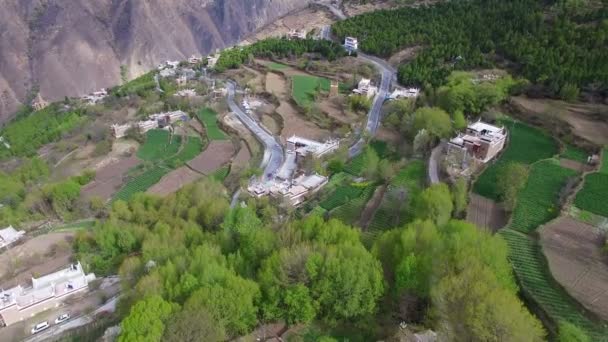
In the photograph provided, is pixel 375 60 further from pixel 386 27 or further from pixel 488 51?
pixel 488 51

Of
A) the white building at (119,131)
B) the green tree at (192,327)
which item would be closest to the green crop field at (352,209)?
the green tree at (192,327)

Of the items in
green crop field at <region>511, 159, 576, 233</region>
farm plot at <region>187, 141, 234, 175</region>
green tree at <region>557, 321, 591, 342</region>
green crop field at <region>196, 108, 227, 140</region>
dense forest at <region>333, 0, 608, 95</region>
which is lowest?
farm plot at <region>187, 141, 234, 175</region>

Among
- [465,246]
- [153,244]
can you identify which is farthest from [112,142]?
[465,246]

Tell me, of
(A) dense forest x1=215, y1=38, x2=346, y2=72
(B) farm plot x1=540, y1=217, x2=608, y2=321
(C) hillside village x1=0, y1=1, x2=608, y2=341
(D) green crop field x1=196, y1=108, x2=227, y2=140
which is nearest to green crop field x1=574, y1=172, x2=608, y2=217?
(C) hillside village x1=0, y1=1, x2=608, y2=341

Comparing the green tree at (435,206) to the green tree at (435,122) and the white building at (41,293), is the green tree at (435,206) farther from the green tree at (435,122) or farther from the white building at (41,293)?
the white building at (41,293)

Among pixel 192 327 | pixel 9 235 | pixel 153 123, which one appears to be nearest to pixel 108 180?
pixel 9 235

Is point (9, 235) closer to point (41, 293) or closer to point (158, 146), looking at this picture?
point (41, 293)

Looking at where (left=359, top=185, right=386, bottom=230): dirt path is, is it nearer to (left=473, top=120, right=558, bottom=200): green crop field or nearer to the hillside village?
the hillside village
